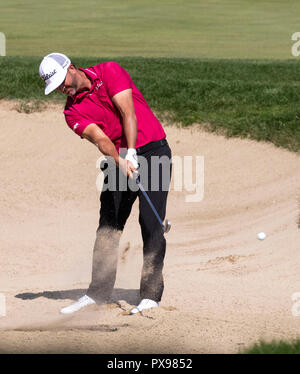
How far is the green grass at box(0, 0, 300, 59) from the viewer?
1919 centimetres

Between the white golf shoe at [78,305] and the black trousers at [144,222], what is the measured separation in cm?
5

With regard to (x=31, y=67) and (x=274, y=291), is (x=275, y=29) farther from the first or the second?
(x=274, y=291)

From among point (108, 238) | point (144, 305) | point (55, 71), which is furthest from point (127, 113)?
point (144, 305)

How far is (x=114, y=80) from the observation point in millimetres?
5957

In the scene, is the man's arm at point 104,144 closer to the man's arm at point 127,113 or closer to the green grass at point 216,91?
the man's arm at point 127,113

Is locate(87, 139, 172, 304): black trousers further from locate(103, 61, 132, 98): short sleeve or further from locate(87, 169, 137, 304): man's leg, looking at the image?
locate(103, 61, 132, 98): short sleeve

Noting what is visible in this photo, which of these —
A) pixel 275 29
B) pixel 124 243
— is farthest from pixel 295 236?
pixel 275 29

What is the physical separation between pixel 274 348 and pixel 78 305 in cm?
229

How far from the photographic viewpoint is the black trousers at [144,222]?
20.3 ft

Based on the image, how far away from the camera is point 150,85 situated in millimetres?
13359

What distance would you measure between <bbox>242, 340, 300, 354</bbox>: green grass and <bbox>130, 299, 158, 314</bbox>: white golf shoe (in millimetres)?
1557

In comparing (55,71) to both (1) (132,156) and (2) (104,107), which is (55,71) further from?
(1) (132,156)

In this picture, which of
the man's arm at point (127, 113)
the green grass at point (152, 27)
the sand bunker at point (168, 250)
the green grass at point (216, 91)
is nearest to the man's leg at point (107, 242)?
the sand bunker at point (168, 250)
